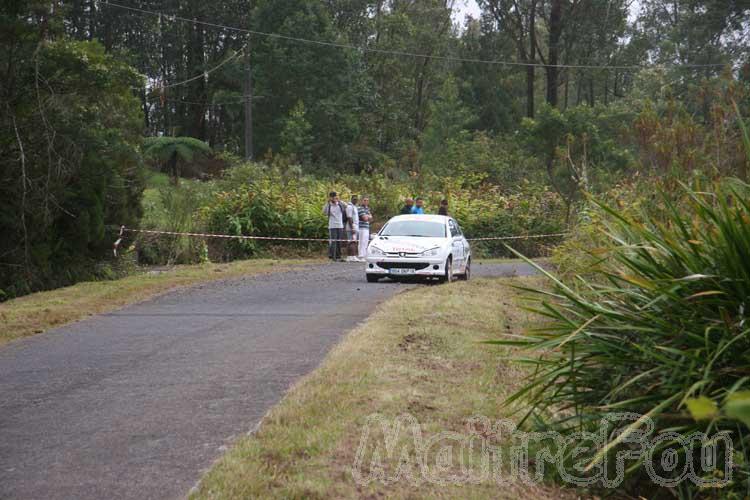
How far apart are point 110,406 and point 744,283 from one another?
5161 millimetres

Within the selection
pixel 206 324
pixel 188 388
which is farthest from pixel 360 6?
pixel 188 388

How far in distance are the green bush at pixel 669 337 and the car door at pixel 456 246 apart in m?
13.8

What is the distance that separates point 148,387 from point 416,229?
12.2 meters

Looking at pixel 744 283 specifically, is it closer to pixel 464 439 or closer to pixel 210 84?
pixel 464 439

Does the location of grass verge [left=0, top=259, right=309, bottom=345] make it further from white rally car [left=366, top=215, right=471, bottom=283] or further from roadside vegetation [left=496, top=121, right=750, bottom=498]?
roadside vegetation [left=496, top=121, right=750, bottom=498]

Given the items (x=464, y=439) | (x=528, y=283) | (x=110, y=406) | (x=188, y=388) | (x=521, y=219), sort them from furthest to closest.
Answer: (x=521, y=219), (x=528, y=283), (x=188, y=388), (x=110, y=406), (x=464, y=439)

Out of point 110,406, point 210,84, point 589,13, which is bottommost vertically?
point 110,406

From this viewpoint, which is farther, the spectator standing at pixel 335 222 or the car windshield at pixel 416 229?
the spectator standing at pixel 335 222

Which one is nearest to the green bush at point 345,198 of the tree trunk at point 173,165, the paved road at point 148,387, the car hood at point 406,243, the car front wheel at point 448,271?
the car hood at point 406,243

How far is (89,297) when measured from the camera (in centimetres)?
1633

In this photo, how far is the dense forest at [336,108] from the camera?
17844 mm

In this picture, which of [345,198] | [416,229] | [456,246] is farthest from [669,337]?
[345,198]

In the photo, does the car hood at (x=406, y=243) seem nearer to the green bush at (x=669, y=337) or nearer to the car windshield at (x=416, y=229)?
the car windshield at (x=416, y=229)

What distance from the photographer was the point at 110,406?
793 cm
